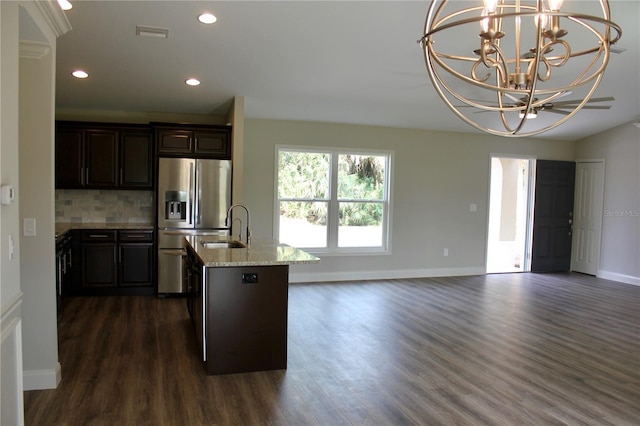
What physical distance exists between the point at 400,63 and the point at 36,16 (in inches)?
120

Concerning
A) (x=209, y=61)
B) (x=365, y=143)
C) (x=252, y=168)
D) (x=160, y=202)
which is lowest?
(x=160, y=202)

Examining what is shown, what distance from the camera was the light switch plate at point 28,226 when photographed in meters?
2.90

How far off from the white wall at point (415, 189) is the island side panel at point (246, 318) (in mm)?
3111

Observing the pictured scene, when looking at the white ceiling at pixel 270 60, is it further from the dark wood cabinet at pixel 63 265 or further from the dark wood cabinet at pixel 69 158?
the dark wood cabinet at pixel 63 265

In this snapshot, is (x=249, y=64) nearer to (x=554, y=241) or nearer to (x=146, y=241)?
(x=146, y=241)

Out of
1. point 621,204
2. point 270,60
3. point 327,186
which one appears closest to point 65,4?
point 270,60

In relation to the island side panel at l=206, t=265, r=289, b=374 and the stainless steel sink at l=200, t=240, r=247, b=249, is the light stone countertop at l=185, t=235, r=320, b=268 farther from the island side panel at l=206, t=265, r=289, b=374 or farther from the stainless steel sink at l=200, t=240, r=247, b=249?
the stainless steel sink at l=200, t=240, r=247, b=249

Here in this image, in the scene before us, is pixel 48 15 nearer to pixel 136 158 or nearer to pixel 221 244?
pixel 221 244

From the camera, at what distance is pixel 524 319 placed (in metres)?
4.91

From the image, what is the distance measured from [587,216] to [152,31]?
744cm

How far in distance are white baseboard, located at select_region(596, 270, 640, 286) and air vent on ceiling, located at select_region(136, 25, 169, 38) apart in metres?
7.30

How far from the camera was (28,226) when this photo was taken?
291 cm

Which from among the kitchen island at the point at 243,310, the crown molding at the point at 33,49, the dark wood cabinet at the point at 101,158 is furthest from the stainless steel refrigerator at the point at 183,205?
the crown molding at the point at 33,49

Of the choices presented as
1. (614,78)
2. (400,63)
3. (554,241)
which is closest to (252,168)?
(400,63)
